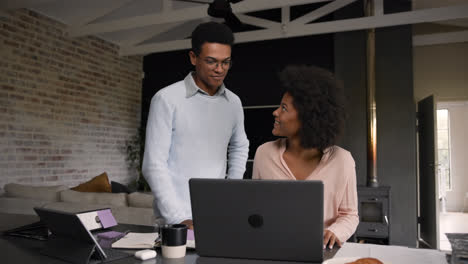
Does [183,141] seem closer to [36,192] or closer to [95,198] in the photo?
[95,198]

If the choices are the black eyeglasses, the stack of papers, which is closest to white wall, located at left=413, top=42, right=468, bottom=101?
the black eyeglasses

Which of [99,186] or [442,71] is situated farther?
[442,71]

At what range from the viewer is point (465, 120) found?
344 inches

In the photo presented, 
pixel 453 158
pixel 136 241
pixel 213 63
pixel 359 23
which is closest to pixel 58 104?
pixel 359 23

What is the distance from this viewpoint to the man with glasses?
166 cm

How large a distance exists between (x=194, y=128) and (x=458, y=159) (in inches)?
345

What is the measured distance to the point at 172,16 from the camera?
5098mm

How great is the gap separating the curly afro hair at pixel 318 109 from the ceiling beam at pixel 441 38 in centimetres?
599

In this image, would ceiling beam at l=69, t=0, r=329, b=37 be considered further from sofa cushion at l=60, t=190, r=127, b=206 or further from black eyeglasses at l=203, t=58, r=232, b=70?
black eyeglasses at l=203, t=58, r=232, b=70

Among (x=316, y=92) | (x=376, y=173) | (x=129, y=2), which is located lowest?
(x=376, y=173)

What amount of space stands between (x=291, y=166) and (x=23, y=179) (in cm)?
439

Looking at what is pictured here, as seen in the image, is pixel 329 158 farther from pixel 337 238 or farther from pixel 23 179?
pixel 23 179

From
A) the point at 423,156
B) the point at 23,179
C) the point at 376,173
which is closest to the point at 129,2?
the point at 23,179

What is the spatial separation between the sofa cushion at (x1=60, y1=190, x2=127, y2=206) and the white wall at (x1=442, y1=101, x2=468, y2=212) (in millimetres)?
7878
